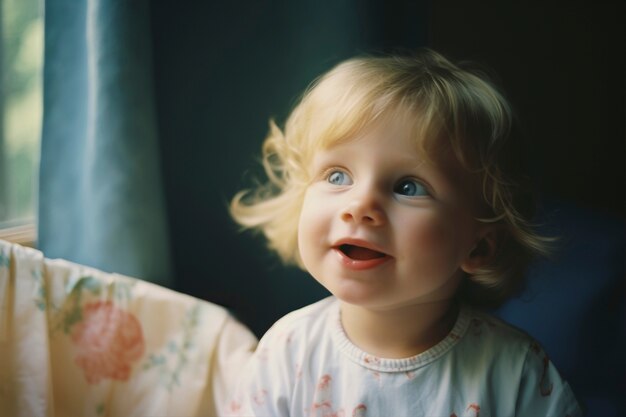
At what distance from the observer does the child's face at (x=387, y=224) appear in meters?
0.66

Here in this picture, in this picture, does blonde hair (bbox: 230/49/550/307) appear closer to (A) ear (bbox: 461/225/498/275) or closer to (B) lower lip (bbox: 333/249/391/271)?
(A) ear (bbox: 461/225/498/275)

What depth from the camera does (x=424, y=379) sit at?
727mm

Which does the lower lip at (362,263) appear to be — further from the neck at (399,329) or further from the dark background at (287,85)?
the dark background at (287,85)

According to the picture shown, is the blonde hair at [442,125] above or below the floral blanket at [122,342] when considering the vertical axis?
above

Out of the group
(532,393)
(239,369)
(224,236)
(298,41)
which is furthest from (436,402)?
(298,41)

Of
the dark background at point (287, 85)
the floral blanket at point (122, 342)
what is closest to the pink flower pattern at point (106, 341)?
the floral blanket at point (122, 342)

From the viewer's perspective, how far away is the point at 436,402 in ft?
2.36

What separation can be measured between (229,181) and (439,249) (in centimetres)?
37

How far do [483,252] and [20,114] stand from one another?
0.62 m

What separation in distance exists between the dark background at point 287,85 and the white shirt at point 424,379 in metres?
0.16

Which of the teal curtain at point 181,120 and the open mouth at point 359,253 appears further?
the teal curtain at point 181,120

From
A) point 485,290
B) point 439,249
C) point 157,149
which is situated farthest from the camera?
point 157,149

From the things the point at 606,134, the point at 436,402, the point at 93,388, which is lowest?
the point at 93,388

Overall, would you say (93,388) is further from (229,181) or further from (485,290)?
(485,290)
